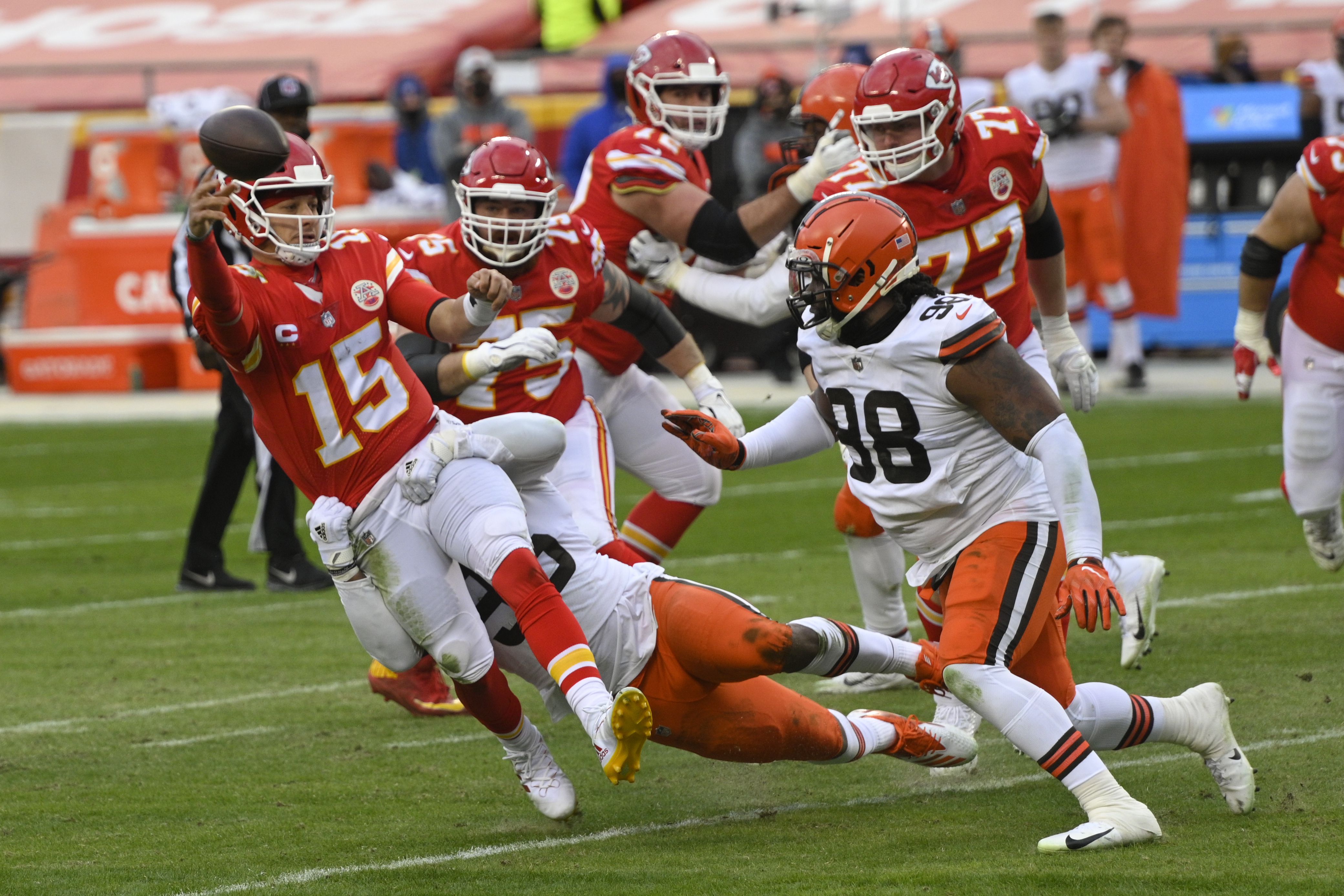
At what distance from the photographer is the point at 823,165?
Result: 19.2ft

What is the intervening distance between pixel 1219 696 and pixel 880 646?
0.78m

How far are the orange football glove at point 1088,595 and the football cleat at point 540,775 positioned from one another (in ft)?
4.27

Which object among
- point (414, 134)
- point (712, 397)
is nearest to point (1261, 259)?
point (712, 397)

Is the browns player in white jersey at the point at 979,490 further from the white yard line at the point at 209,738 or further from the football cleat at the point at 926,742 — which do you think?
the white yard line at the point at 209,738

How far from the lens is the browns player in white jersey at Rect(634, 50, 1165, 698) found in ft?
16.2

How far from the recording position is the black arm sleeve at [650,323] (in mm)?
5672

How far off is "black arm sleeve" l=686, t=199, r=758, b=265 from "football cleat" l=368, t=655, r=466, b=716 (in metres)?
1.57

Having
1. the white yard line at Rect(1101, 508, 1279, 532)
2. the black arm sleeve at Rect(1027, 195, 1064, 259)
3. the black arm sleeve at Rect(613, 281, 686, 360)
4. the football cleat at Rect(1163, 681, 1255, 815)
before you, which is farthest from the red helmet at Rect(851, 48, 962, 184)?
the white yard line at Rect(1101, 508, 1279, 532)

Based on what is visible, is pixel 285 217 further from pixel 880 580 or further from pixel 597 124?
pixel 597 124

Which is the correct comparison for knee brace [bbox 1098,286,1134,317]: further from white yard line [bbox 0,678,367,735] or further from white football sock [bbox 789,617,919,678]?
white football sock [bbox 789,617,919,678]

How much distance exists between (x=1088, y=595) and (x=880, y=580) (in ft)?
6.16

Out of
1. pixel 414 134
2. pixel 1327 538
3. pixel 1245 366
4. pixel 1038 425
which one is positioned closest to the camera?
pixel 1038 425

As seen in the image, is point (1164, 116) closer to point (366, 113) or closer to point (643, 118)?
point (366, 113)

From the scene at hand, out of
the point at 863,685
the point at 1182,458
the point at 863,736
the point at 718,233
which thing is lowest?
the point at 1182,458
